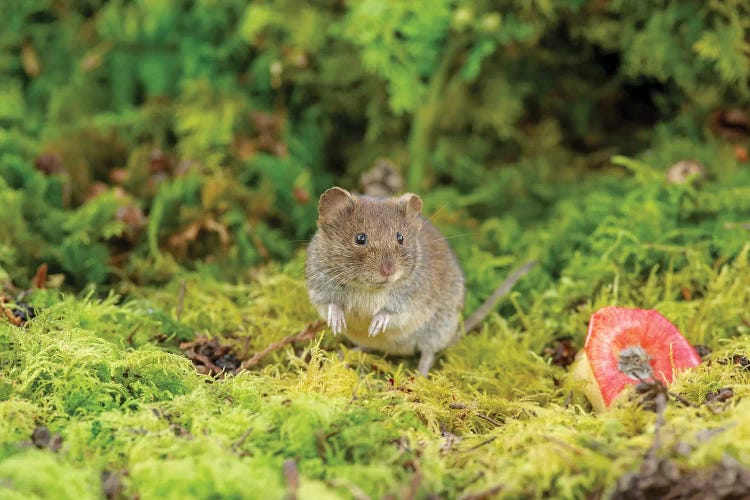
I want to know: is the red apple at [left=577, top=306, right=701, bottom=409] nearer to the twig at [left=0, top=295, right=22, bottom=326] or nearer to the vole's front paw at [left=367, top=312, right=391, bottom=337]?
the vole's front paw at [left=367, top=312, right=391, bottom=337]

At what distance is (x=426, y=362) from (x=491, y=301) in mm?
595

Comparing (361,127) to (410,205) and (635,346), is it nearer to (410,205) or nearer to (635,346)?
(410,205)

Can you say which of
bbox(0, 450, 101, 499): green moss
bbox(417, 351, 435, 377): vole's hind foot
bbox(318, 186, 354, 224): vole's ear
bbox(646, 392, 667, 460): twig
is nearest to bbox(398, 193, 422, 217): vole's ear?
bbox(318, 186, 354, 224): vole's ear

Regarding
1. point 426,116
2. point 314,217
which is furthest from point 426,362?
point 426,116

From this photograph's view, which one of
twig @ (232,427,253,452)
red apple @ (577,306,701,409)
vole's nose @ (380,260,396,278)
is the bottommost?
twig @ (232,427,253,452)

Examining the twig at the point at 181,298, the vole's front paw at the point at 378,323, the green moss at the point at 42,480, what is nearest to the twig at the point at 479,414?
the vole's front paw at the point at 378,323

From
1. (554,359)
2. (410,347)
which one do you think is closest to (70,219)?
(410,347)

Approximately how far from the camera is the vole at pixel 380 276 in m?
3.62

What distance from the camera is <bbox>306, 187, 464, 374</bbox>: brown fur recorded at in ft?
11.9

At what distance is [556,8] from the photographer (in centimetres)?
549

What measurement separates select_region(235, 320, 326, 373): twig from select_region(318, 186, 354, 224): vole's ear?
55 centimetres

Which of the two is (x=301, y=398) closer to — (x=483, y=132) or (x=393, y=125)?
(x=393, y=125)

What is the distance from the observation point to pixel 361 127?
637 centimetres

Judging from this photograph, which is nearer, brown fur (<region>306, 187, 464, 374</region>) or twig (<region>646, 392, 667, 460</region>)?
twig (<region>646, 392, 667, 460</region>)
